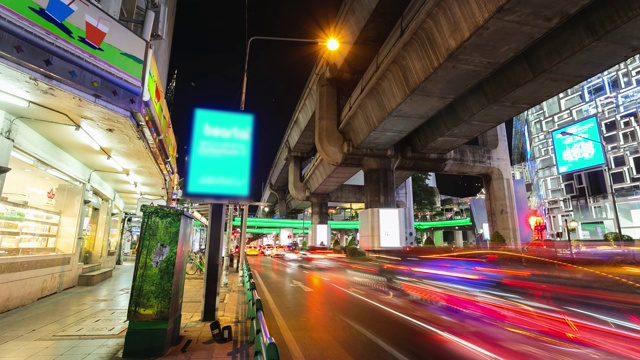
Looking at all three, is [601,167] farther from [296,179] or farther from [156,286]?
[156,286]

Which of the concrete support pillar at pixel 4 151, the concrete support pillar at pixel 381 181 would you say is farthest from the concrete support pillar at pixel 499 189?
the concrete support pillar at pixel 4 151

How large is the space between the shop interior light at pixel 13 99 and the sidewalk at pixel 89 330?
4680 mm

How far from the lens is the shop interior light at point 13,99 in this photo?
21.5 ft

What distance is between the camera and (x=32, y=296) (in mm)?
9562

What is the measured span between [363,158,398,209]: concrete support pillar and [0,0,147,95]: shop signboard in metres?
18.8

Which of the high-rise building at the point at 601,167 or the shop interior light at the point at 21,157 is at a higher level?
the high-rise building at the point at 601,167

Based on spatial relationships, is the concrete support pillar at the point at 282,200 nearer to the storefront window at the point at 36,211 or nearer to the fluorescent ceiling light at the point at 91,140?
the storefront window at the point at 36,211

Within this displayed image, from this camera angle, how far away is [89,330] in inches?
266

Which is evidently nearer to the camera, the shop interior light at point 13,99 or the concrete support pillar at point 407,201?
the shop interior light at point 13,99

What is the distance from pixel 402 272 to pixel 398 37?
13856 mm

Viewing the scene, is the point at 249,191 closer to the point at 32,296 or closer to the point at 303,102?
the point at 32,296

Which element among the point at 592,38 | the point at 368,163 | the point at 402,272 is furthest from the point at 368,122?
the point at 592,38

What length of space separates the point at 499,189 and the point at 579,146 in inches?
382

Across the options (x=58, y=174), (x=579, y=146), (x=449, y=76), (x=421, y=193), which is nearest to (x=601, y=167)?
Result: (x=421, y=193)
